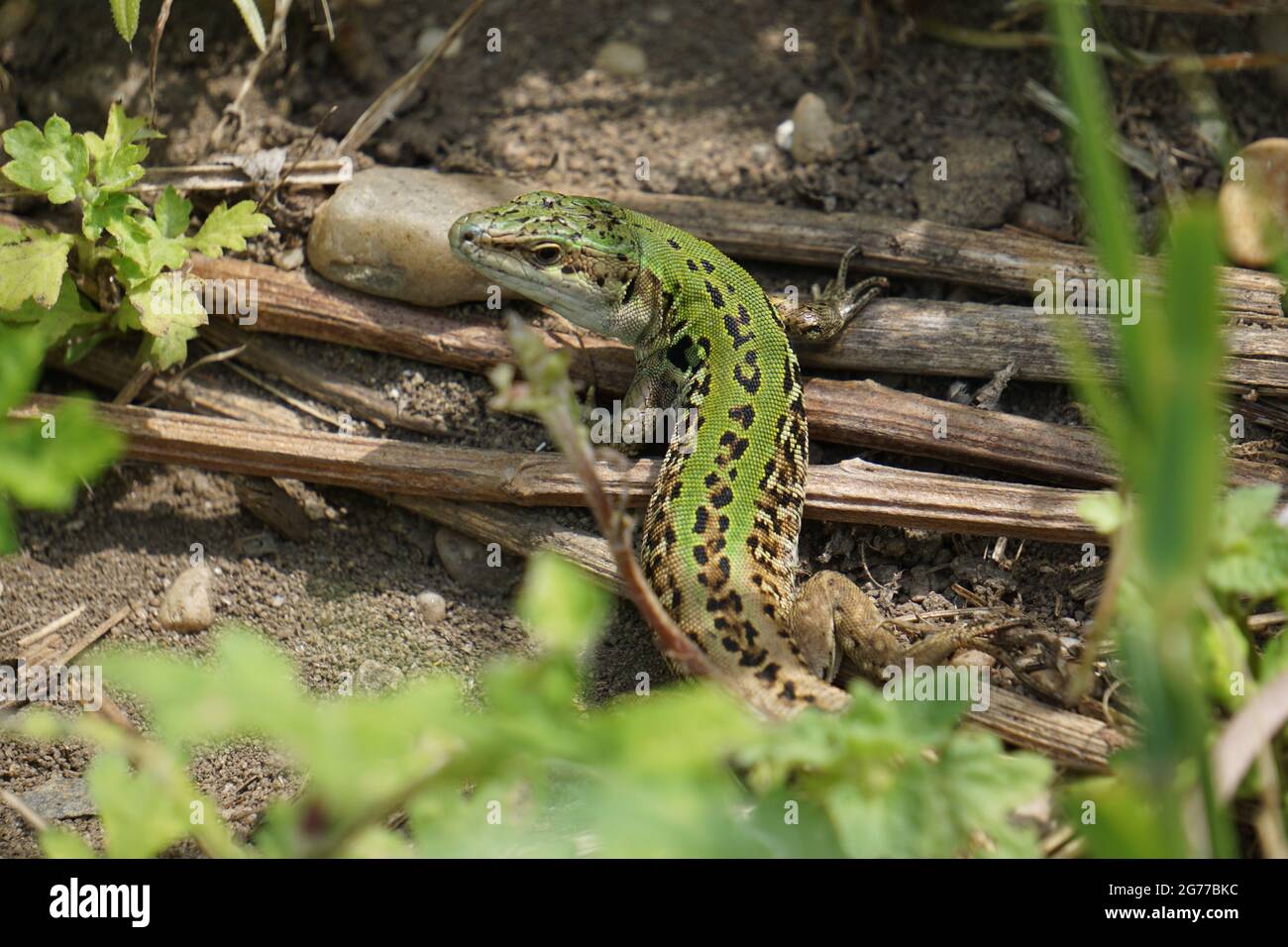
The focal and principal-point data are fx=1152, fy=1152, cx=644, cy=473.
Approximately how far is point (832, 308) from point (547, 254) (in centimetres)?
130

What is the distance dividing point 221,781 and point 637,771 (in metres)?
2.94

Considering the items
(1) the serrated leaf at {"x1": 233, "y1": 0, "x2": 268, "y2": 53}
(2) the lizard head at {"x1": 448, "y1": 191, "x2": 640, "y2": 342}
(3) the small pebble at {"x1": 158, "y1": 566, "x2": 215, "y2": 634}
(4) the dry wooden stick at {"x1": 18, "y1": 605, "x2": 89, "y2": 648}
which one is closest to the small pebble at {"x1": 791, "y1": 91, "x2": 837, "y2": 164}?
(2) the lizard head at {"x1": 448, "y1": 191, "x2": 640, "y2": 342}

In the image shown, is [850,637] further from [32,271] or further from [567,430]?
[32,271]

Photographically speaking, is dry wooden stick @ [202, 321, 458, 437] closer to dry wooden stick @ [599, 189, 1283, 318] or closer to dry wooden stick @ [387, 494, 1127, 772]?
dry wooden stick @ [387, 494, 1127, 772]

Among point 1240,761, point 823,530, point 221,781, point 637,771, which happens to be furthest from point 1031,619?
point 221,781

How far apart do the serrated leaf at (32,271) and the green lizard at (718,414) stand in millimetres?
1595

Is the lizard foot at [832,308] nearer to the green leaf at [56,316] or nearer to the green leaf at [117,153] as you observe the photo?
the green leaf at [117,153]

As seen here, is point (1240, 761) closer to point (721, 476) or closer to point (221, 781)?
point (721, 476)

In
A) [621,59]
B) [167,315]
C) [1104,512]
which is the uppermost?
[621,59]

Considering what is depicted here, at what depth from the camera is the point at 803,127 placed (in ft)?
19.3

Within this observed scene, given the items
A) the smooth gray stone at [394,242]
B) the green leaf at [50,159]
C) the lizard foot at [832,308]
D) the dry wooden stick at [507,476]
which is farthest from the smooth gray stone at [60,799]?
the lizard foot at [832,308]

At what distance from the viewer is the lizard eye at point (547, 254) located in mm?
4957

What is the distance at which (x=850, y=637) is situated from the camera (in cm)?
448

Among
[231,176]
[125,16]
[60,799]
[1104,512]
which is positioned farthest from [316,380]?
[1104,512]
